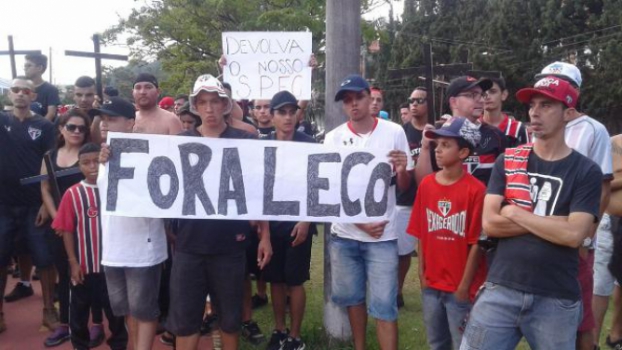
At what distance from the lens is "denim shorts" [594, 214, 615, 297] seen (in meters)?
4.89

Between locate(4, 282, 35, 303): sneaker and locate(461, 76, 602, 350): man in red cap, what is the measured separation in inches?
211

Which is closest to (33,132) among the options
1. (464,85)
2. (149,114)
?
(149,114)

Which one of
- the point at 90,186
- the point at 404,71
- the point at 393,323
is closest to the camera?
the point at 393,323

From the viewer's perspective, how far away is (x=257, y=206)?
4.34 meters

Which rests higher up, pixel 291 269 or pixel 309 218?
pixel 309 218

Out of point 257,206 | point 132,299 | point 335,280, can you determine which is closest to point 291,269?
point 335,280

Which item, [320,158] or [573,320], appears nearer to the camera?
[573,320]

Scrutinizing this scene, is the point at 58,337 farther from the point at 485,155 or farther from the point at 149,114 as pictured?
the point at 485,155

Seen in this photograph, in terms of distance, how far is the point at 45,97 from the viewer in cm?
797

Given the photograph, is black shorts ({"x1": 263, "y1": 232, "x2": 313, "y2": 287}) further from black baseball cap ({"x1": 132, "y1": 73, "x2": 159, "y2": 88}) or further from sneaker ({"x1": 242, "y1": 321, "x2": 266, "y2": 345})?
black baseball cap ({"x1": 132, "y1": 73, "x2": 159, "y2": 88})

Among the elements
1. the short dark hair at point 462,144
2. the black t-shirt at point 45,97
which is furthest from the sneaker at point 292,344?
the black t-shirt at point 45,97

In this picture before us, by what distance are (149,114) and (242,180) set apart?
5.05ft

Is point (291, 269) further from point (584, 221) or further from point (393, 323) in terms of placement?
point (584, 221)

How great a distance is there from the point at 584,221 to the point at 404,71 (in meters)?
2.42
